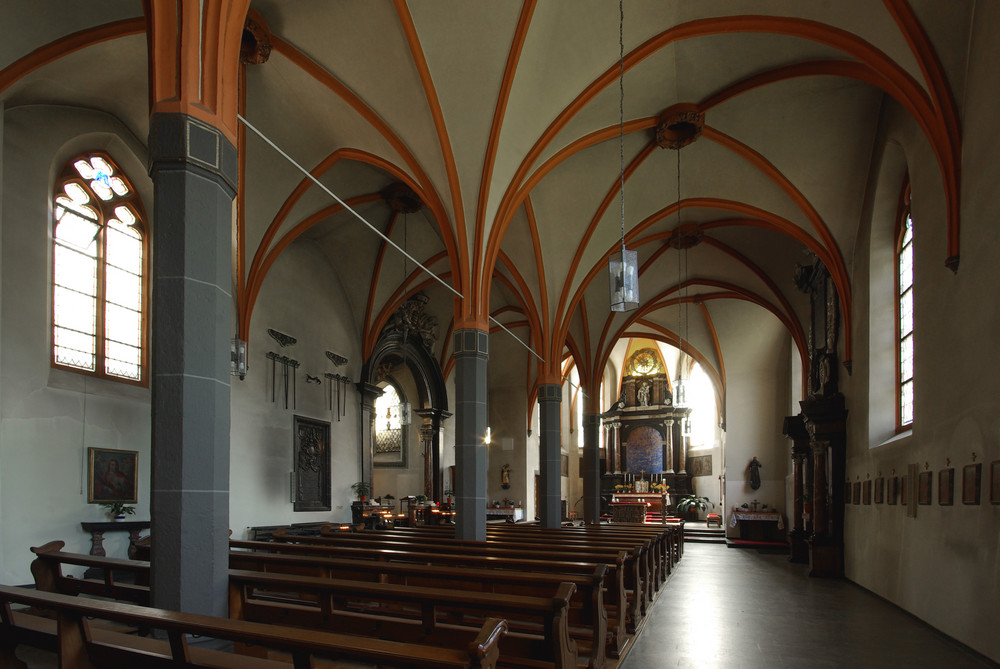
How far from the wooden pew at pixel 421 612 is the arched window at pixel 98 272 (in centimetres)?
618

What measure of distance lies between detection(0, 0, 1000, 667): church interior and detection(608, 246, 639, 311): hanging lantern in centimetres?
4

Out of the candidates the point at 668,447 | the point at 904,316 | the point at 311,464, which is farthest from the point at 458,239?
the point at 668,447

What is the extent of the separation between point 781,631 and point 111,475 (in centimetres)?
894

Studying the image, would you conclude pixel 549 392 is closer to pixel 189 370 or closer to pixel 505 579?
pixel 505 579

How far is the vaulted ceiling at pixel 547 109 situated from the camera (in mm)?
8070

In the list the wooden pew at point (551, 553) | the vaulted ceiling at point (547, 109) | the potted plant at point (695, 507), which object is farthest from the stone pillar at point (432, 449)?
the wooden pew at point (551, 553)

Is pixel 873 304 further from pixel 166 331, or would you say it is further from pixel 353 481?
pixel 353 481

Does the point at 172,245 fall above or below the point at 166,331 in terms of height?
above

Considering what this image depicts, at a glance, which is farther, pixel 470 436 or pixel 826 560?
pixel 826 560

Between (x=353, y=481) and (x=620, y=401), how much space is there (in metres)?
15.5

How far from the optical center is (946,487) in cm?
733

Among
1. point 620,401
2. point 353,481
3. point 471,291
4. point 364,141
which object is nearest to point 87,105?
point 364,141

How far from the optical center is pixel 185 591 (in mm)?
4227

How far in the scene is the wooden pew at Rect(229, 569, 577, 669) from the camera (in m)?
3.88
